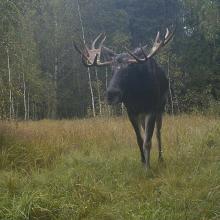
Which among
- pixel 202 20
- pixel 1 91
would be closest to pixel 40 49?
pixel 202 20

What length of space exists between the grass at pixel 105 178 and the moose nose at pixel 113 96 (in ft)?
3.15

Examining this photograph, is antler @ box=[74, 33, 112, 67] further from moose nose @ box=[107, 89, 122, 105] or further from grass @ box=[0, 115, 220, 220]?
grass @ box=[0, 115, 220, 220]

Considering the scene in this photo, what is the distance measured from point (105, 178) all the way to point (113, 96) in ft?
3.84

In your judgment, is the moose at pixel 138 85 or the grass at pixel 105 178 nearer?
the grass at pixel 105 178

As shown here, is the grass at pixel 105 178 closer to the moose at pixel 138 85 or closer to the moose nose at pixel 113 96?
the moose at pixel 138 85

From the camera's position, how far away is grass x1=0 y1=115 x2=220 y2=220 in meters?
4.94

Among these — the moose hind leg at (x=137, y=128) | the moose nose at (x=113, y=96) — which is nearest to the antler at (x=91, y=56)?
the moose nose at (x=113, y=96)

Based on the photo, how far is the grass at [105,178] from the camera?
4.94 meters

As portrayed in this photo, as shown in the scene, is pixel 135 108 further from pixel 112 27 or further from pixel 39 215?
pixel 112 27

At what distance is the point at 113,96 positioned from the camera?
22.2 feet

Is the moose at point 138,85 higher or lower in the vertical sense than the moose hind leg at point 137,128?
higher

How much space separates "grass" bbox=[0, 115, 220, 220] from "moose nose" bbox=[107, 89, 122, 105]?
3.15ft

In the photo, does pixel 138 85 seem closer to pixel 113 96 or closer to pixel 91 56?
pixel 113 96

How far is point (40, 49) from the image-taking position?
107ft
